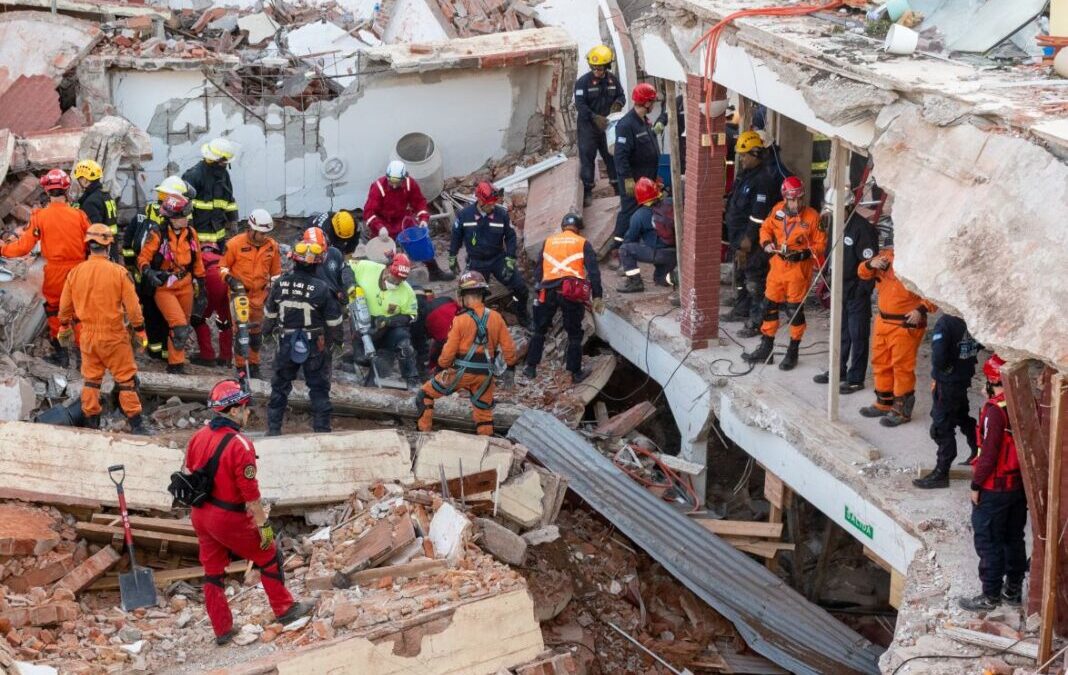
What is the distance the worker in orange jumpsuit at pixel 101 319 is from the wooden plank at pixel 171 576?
6.81ft

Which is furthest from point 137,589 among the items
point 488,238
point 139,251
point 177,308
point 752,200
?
point 752,200

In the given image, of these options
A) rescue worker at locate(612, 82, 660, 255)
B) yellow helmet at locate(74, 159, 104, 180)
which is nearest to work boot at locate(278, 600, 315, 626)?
yellow helmet at locate(74, 159, 104, 180)

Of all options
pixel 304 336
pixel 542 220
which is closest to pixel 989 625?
pixel 304 336

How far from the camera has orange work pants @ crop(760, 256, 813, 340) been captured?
40.5ft

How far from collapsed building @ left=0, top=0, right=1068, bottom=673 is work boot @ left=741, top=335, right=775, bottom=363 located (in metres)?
0.20

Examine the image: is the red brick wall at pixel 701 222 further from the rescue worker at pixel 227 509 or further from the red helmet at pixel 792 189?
the rescue worker at pixel 227 509

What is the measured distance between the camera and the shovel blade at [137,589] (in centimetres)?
1034

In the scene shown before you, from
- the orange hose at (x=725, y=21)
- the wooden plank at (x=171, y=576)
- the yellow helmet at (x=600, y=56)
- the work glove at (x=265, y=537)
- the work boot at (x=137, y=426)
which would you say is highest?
the orange hose at (x=725, y=21)

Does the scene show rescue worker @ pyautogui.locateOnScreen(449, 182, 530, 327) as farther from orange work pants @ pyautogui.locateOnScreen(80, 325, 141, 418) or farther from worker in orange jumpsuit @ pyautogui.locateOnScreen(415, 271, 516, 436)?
orange work pants @ pyautogui.locateOnScreen(80, 325, 141, 418)

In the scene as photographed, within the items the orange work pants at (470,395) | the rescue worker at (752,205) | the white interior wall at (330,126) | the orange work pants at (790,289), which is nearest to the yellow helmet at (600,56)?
the white interior wall at (330,126)

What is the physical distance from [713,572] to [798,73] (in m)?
4.28

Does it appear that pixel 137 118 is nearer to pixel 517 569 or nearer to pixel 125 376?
pixel 125 376

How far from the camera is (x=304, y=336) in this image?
40.3ft

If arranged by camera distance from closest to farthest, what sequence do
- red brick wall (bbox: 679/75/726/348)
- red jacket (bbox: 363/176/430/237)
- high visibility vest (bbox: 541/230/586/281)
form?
red brick wall (bbox: 679/75/726/348) < high visibility vest (bbox: 541/230/586/281) < red jacket (bbox: 363/176/430/237)
